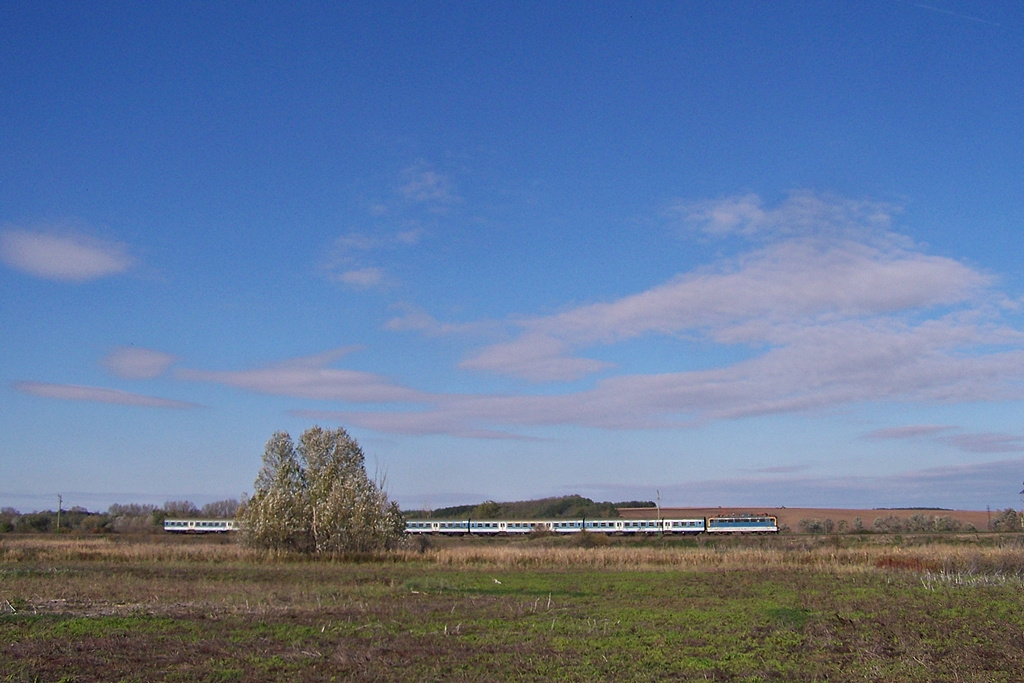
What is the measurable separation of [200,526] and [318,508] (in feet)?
156

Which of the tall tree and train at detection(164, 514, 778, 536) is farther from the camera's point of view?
train at detection(164, 514, 778, 536)

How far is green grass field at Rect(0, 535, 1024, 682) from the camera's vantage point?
11289 millimetres

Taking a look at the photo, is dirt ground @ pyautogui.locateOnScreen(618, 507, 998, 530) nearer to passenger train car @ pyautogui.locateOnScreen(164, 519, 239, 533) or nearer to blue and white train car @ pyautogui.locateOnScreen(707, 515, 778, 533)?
blue and white train car @ pyautogui.locateOnScreen(707, 515, 778, 533)

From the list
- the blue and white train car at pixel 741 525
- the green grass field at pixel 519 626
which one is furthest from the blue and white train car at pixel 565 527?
the green grass field at pixel 519 626

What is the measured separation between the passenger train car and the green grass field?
57127 millimetres

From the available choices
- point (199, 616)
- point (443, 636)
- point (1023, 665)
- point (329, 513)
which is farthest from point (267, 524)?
point (1023, 665)

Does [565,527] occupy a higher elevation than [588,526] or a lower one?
lower

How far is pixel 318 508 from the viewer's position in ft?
145

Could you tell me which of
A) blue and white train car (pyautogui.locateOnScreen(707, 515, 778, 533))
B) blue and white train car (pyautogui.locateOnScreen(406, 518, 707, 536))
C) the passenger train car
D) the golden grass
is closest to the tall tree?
Answer: the golden grass

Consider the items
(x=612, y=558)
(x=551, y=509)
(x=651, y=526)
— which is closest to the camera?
(x=612, y=558)

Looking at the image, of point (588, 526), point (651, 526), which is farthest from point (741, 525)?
point (588, 526)

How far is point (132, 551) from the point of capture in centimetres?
4309

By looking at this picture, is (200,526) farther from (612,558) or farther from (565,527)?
(612,558)

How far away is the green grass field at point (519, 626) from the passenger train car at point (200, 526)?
57127 mm
